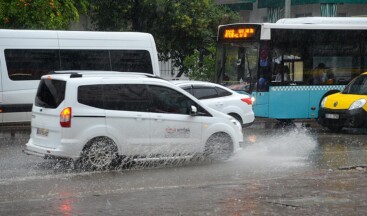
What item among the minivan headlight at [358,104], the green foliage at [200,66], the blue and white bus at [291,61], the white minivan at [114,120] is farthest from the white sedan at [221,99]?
the green foliage at [200,66]

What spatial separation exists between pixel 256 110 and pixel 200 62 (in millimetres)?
7182

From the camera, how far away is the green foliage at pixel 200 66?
26562mm

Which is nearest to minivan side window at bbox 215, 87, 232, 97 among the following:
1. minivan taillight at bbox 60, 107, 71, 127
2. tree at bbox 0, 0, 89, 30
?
tree at bbox 0, 0, 89, 30

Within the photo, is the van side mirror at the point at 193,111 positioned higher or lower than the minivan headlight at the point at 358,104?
→ higher

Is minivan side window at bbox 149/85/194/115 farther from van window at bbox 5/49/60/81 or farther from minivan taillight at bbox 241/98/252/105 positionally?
van window at bbox 5/49/60/81

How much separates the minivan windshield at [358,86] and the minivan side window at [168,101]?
815cm

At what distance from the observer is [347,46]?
21875 millimetres

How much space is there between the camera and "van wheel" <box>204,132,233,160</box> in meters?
13.4

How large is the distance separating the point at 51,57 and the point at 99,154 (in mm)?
7214

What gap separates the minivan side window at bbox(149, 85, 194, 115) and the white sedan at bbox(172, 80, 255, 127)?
4.59 metres

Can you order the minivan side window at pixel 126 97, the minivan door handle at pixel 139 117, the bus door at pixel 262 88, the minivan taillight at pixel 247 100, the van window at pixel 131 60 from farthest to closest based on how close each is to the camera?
the bus door at pixel 262 88 → the van window at pixel 131 60 → the minivan taillight at pixel 247 100 → the minivan door handle at pixel 139 117 → the minivan side window at pixel 126 97

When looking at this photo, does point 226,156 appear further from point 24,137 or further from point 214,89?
point 24,137

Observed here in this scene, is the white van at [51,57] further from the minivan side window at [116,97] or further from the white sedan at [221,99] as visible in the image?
the minivan side window at [116,97]

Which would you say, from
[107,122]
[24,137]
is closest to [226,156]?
[107,122]
